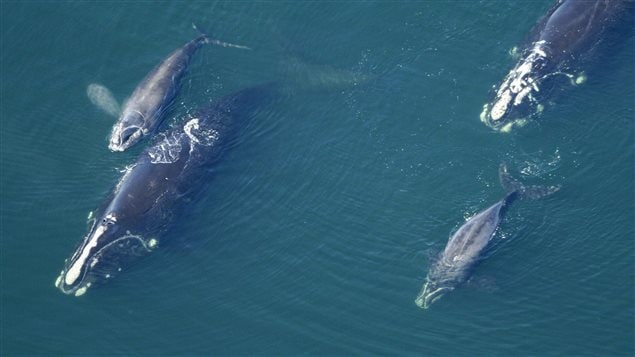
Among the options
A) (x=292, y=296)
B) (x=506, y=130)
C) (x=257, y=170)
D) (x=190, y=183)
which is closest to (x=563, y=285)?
(x=506, y=130)

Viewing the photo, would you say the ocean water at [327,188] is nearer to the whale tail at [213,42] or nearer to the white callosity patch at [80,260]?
the whale tail at [213,42]

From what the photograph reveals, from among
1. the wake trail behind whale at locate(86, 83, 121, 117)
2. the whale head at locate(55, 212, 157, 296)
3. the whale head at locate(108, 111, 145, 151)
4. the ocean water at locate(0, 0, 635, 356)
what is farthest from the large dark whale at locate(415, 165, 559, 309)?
the wake trail behind whale at locate(86, 83, 121, 117)

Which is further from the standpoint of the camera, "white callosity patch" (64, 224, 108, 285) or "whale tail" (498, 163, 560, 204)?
"whale tail" (498, 163, 560, 204)

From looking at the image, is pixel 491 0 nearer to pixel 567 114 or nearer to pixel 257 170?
pixel 567 114

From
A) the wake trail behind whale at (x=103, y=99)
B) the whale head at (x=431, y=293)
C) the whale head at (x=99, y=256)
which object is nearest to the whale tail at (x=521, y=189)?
the whale head at (x=431, y=293)

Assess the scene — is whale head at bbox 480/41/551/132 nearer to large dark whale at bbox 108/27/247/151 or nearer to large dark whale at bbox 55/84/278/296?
large dark whale at bbox 55/84/278/296
